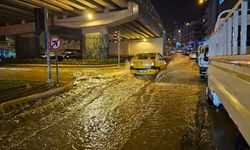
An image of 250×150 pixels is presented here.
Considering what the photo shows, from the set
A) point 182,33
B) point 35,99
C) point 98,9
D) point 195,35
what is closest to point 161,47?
point 98,9

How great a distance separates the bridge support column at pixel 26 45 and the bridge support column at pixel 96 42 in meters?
12.3

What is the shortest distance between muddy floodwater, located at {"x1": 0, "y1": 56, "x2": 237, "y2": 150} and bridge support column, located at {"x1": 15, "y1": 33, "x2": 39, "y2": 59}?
31.0 meters

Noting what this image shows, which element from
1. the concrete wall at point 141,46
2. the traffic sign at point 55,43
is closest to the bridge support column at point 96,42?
the traffic sign at point 55,43

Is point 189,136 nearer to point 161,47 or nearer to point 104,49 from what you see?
point 104,49

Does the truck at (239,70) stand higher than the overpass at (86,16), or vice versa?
the overpass at (86,16)

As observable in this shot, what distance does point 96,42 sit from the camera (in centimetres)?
2820

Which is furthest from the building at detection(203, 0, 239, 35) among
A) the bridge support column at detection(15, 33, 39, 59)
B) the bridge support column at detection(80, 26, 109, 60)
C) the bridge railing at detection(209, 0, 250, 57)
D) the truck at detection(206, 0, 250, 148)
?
the bridge support column at detection(15, 33, 39, 59)

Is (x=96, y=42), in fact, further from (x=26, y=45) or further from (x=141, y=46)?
(x=141, y=46)

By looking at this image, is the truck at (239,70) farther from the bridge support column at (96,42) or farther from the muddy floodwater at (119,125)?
the bridge support column at (96,42)

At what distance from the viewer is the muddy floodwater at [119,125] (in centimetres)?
477

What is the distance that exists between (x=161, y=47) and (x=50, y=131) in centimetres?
4531

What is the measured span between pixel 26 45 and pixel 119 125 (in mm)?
35284

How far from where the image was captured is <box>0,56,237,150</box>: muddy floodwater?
4.77 metres

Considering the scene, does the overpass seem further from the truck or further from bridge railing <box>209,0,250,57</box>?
A: the truck
